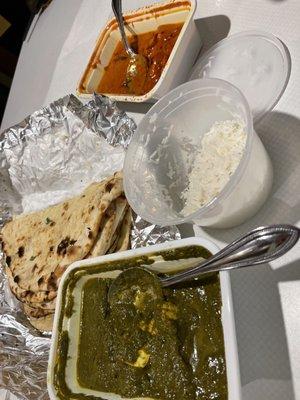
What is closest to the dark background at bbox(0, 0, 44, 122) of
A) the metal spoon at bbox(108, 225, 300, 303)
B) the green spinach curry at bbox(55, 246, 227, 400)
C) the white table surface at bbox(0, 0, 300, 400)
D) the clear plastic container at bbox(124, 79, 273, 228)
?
the white table surface at bbox(0, 0, 300, 400)

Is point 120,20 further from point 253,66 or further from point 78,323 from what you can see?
point 78,323

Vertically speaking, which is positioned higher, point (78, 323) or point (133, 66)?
point (133, 66)

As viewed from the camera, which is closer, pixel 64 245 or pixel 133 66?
pixel 64 245

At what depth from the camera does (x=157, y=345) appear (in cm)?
114

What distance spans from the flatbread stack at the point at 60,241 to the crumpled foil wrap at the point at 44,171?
76 mm

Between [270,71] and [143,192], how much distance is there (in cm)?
61

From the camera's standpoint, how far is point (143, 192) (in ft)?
4.45

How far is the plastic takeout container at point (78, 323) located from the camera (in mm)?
958

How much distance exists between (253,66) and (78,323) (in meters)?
1.07

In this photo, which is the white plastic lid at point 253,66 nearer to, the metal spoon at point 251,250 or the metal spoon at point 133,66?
the metal spoon at point 133,66

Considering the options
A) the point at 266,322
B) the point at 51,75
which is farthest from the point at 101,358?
the point at 51,75

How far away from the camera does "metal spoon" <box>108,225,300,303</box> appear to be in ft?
2.94

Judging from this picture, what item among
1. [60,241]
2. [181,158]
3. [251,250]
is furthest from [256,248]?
[60,241]

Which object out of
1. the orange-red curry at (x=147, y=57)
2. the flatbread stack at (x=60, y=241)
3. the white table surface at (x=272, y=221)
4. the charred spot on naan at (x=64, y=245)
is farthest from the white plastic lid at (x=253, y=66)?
the charred spot on naan at (x=64, y=245)
